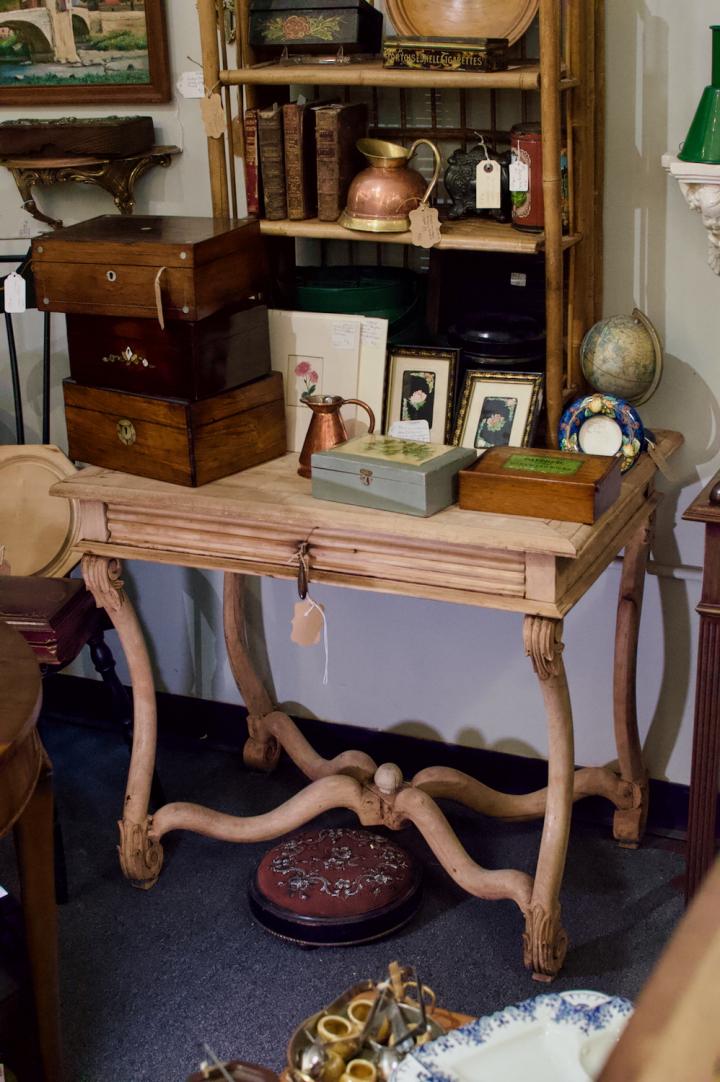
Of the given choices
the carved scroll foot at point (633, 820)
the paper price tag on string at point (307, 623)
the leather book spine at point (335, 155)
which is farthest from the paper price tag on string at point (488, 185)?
the carved scroll foot at point (633, 820)

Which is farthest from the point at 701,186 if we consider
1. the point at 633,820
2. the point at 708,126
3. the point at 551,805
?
the point at 633,820

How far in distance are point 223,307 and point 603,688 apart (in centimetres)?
126

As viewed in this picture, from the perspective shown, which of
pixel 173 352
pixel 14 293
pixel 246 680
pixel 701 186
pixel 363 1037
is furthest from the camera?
pixel 246 680

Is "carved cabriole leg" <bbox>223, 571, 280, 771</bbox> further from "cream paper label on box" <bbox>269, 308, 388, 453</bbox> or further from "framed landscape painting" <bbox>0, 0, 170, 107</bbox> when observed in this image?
"framed landscape painting" <bbox>0, 0, 170, 107</bbox>

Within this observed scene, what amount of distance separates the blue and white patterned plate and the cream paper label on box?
1438 millimetres

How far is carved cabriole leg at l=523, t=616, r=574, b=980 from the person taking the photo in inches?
89.9

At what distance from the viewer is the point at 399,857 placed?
2.83 m

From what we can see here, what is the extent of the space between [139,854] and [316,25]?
5.94 feet

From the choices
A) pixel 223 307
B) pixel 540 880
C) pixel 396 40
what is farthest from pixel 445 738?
pixel 396 40

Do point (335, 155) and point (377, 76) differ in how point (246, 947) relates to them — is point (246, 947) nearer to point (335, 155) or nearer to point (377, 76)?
point (335, 155)

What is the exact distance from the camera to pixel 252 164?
8.77 feet

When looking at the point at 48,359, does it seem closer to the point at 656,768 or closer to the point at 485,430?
the point at 485,430

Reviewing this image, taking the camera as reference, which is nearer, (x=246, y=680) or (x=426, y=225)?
(x=426, y=225)

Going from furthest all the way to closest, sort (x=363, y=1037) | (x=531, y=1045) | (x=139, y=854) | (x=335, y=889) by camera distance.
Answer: (x=139, y=854) < (x=335, y=889) < (x=363, y=1037) < (x=531, y=1045)
